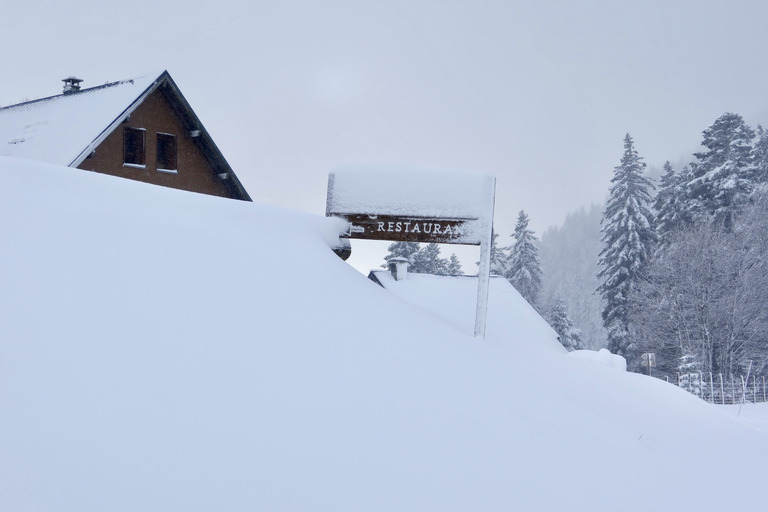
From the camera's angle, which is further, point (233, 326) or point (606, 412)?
point (606, 412)

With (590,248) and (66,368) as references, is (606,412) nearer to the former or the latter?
(66,368)

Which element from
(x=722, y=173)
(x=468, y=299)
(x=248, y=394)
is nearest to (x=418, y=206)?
(x=248, y=394)

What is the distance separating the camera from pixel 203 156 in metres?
19.5

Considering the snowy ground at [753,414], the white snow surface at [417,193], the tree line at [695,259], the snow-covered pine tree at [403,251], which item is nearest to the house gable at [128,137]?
the white snow surface at [417,193]

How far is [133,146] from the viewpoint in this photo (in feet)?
60.1

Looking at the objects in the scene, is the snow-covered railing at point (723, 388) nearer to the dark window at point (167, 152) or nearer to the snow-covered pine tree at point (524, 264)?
the snow-covered pine tree at point (524, 264)

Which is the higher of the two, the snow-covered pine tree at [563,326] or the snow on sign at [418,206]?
the snow on sign at [418,206]

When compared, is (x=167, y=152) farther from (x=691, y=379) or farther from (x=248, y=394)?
(x=691, y=379)

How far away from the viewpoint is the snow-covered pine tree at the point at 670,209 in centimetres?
3703

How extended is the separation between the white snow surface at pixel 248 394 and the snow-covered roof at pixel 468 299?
60.4ft

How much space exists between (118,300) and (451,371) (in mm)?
2187

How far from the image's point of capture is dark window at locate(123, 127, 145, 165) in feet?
58.5

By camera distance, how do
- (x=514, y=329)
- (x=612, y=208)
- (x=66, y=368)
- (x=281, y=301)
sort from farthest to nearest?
(x=612, y=208) < (x=514, y=329) < (x=281, y=301) < (x=66, y=368)

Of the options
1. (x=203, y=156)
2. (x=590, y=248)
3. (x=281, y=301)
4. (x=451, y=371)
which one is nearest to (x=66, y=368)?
(x=281, y=301)
